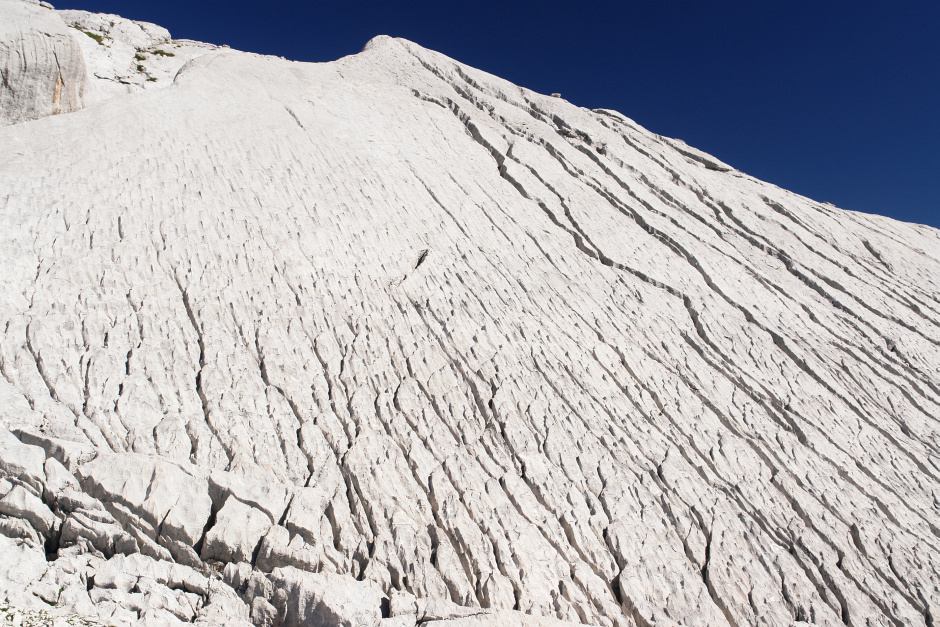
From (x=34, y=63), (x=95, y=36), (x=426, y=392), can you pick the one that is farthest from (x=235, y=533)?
(x=95, y=36)

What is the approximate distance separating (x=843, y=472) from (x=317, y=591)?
415 inches

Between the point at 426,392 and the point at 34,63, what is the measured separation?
17.1 meters

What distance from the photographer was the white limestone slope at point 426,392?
325 inches

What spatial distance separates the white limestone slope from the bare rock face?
4.26 ft

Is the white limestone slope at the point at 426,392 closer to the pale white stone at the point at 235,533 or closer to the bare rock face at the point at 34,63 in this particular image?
the pale white stone at the point at 235,533

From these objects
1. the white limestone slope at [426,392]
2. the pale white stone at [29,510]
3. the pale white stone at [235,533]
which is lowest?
the pale white stone at [29,510]

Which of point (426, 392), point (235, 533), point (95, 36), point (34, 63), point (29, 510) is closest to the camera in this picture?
point (29, 510)

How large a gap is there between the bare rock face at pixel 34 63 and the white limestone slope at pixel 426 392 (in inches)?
51.1

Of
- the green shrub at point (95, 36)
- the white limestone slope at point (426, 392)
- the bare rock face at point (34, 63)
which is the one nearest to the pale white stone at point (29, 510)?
the white limestone slope at point (426, 392)

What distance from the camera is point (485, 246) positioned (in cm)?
1552

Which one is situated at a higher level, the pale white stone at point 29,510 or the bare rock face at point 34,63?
the bare rock face at point 34,63

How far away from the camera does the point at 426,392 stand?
37.2 ft

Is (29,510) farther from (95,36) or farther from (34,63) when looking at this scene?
(95,36)

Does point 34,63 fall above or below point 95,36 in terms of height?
below
